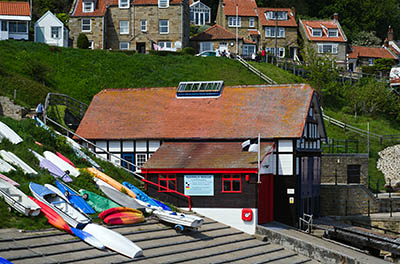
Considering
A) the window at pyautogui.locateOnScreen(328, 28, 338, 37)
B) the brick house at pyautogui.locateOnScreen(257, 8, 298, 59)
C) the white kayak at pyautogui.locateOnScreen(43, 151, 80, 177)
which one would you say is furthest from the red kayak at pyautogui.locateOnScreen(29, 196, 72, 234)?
the window at pyautogui.locateOnScreen(328, 28, 338, 37)

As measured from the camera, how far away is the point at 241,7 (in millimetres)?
78062

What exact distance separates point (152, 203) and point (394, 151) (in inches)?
901

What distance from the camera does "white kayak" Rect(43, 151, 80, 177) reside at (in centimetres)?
2888

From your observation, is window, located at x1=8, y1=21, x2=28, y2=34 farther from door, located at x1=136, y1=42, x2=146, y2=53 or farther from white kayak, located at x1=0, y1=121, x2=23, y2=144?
white kayak, located at x1=0, y1=121, x2=23, y2=144

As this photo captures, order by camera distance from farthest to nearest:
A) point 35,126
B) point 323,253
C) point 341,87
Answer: point 341,87, point 35,126, point 323,253

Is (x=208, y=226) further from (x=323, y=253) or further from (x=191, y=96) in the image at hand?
(x=191, y=96)

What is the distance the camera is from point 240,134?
106 feet

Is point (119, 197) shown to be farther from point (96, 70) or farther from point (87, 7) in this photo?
point (87, 7)

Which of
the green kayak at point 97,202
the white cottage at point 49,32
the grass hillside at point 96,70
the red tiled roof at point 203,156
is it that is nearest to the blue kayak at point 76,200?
the green kayak at point 97,202

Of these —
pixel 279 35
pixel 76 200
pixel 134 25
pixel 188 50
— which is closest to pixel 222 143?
pixel 76 200

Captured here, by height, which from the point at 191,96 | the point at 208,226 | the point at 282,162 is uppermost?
the point at 191,96

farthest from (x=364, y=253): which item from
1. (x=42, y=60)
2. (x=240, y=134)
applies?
(x=42, y=60)

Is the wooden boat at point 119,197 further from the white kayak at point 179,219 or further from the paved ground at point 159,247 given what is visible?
the white kayak at point 179,219

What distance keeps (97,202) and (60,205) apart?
2450 millimetres
